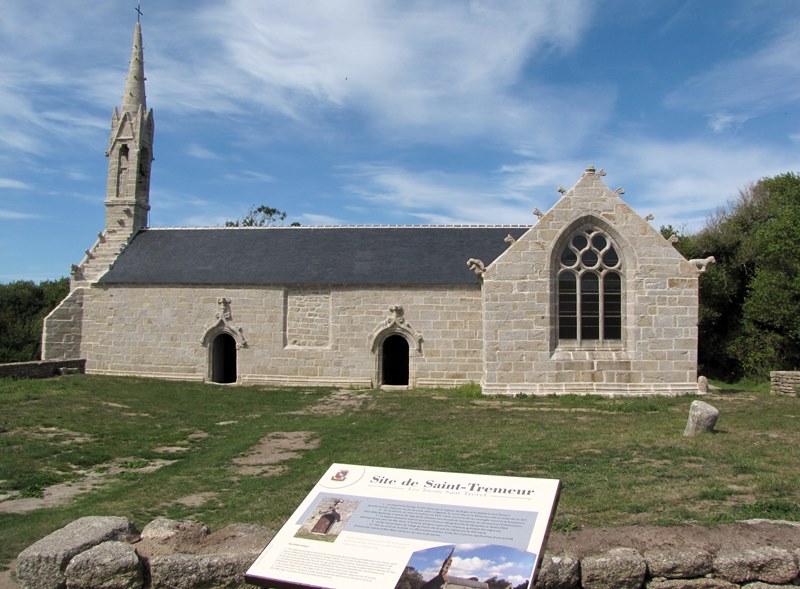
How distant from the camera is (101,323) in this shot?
2261cm

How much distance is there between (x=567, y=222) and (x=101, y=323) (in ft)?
54.3

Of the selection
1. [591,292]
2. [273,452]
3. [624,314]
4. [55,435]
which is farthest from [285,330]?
[624,314]

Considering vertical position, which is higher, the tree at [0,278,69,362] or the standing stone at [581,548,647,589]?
the tree at [0,278,69,362]

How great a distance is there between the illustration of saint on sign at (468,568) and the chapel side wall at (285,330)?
16.3 m

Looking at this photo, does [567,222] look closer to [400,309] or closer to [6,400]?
[400,309]

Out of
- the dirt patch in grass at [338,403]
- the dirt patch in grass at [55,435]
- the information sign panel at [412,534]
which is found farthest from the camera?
the dirt patch in grass at [338,403]

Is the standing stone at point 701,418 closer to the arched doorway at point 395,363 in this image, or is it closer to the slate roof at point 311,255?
the slate roof at point 311,255

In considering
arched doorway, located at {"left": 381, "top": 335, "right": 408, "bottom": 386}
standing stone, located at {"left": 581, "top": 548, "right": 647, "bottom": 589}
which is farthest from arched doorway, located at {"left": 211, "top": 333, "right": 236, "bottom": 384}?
standing stone, located at {"left": 581, "top": 548, "right": 647, "bottom": 589}

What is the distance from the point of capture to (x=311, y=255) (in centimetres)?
2261

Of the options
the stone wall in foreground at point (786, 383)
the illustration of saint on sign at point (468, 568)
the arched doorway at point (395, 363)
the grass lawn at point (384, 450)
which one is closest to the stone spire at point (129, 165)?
the grass lawn at point (384, 450)

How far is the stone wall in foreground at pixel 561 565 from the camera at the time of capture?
15.3ft

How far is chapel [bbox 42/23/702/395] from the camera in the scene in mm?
17125

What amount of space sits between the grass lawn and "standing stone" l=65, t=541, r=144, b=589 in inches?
75.5

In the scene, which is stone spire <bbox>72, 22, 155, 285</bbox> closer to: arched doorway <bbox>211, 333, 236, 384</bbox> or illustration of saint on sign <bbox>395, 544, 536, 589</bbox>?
arched doorway <bbox>211, 333, 236, 384</bbox>
